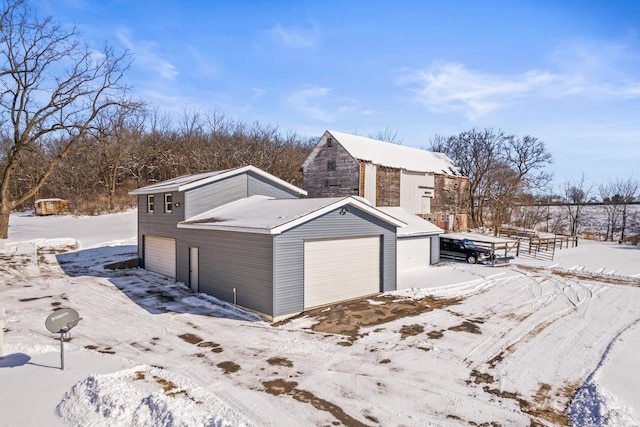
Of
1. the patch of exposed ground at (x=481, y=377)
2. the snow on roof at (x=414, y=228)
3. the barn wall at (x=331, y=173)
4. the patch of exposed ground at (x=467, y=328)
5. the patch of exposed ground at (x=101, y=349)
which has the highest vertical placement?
the barn wall at (x=331, y=173)

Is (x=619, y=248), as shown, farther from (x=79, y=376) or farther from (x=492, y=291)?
(x=79, y=376)

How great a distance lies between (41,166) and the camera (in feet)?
138

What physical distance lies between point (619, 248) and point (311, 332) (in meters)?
29.4

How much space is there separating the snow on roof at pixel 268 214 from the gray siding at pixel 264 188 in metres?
1.28

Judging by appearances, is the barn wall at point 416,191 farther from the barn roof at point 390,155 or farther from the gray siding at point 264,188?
the gray siding at point 264,188

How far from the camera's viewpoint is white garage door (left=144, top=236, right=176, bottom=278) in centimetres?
1636

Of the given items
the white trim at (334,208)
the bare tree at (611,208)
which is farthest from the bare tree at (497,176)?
the white trim at (334,208)

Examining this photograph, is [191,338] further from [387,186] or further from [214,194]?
[387,186]

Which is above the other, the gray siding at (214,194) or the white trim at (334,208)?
the gray siding at (214,194)

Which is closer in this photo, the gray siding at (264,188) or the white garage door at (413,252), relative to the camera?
the gray siding at (264,188)

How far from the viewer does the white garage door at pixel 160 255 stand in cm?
1636

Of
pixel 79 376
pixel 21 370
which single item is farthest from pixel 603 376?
pixel 21 370

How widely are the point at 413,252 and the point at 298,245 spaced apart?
9.78 metres

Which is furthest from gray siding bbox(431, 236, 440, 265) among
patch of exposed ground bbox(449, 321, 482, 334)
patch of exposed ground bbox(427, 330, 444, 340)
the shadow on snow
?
the shadow on snow
